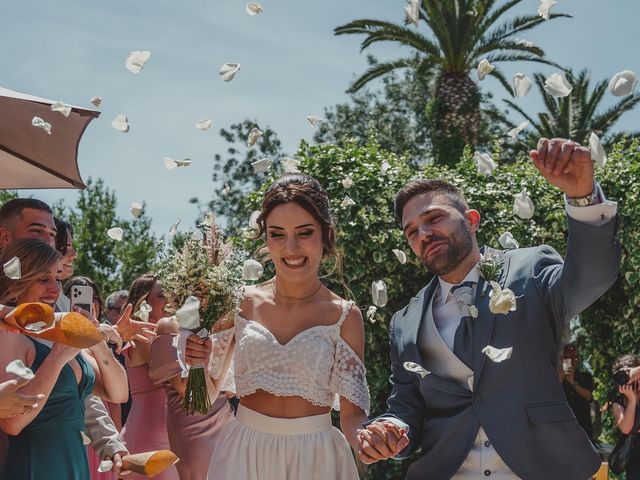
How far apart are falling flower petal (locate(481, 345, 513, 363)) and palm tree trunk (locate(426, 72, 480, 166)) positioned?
53.1ft

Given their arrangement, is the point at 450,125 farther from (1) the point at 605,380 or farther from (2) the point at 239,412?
(2) the point at 239,412

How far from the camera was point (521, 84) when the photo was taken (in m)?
3.63

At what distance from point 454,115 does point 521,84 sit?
15953mm

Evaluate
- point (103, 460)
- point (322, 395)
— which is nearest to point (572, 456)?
point (322, 395)

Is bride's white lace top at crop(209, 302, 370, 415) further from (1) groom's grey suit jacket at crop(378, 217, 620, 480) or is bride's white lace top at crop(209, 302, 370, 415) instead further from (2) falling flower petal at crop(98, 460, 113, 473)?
(2) falling flower petal at crop(98, 460, 113, 473)

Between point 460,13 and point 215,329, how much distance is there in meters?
16.4

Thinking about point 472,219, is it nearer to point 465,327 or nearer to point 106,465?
point 465,327

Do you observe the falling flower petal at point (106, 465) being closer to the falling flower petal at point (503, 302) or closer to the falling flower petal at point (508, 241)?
the falling flower petal at point (503, 302)

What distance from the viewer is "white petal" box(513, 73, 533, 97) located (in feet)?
11.9

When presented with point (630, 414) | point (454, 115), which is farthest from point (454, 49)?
point (630, 414)

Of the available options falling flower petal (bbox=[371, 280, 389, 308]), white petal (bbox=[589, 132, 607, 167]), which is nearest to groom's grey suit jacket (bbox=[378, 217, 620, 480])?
white petal (bbox=[589, 132, 607, 167])

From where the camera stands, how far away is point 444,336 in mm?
3637

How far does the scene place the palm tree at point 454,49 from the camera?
61.9 feet

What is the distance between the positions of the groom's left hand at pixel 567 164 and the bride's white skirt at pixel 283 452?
1.57 meters
